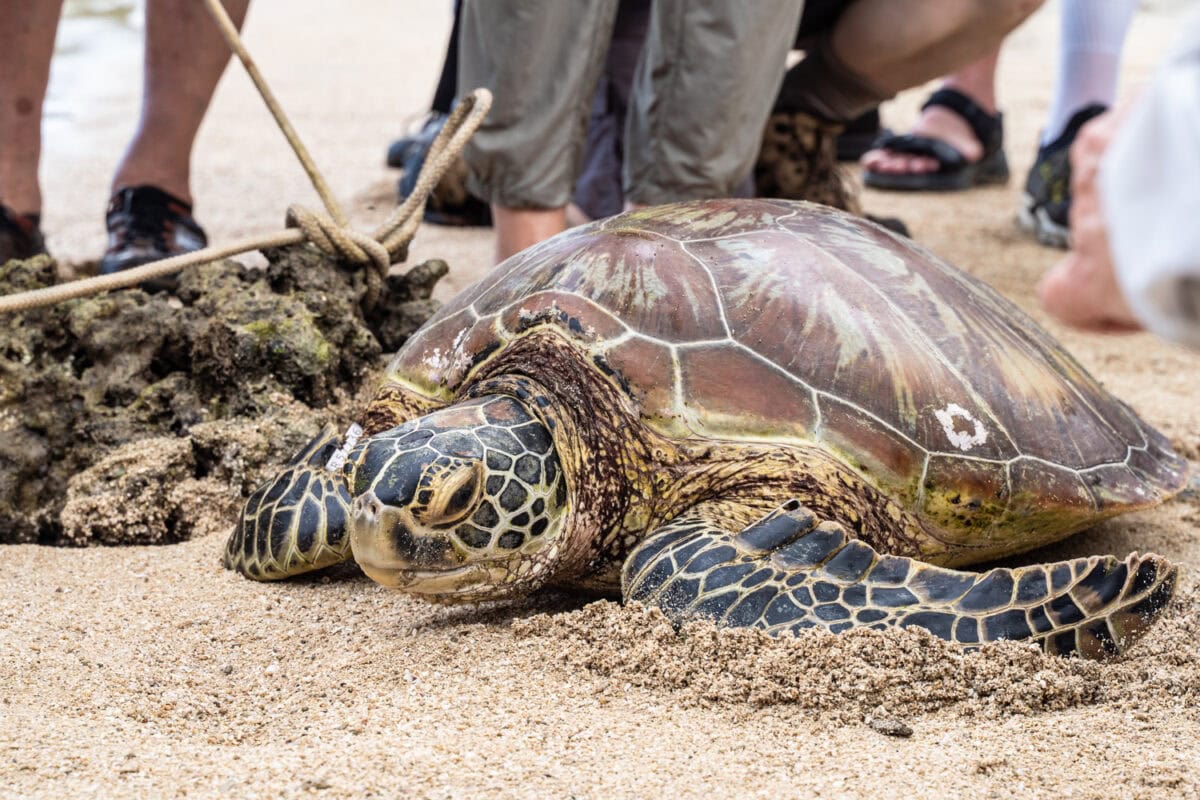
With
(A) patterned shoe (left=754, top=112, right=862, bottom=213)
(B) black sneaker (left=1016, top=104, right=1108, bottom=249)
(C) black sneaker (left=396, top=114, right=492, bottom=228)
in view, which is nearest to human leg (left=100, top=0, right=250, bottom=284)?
(C) black sneaker (left=396, top=114, right=492, bottom=228)

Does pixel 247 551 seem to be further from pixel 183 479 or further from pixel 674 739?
pixel 674 739

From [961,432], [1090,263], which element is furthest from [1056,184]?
[1090,263]

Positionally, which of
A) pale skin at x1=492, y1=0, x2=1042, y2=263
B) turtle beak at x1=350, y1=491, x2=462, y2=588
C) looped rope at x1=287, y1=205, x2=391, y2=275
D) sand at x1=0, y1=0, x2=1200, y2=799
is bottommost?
sand at x1=0, y1=0, x2=1200, y2=799

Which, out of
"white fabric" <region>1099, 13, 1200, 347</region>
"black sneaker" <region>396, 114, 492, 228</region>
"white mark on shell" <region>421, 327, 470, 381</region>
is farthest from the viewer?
"black sneaker" <region>396, 114, 492, 228</region>

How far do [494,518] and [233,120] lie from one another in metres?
5.57

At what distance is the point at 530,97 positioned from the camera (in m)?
2.89

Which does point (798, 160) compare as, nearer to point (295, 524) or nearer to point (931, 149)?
point (931, 149)

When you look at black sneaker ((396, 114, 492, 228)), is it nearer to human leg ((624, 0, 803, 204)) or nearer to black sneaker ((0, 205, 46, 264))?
human leg ((624, 0, 803, 204))

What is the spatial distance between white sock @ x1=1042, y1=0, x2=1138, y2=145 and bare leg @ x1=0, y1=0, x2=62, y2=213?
336 cm

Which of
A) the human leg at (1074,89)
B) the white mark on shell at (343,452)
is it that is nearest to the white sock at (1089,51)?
the human leg at (1074,89)

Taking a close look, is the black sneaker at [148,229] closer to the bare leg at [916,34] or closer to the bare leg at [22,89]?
the bare leg at [22,89]

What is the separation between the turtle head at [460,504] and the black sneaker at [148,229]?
1661 mm

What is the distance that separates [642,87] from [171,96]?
1.30 metres

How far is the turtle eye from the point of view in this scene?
5.05ft
